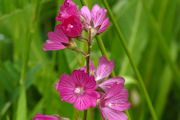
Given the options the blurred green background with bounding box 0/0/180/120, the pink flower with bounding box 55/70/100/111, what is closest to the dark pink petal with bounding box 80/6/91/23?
the pink flower with bounding box 55/70/100/111

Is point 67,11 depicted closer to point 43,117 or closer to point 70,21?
point 70,21

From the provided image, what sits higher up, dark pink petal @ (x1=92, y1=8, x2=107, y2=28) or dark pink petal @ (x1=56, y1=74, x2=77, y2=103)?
dark pink petal @ (x1=92, y1=8, x2=107, y2=28)

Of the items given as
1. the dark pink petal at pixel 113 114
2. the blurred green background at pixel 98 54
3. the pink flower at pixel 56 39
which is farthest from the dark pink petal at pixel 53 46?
the blurred green background at pixel 98 54

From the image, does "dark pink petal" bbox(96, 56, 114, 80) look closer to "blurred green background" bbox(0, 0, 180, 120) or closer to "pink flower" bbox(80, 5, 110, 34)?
"pink flower" bbox(80, 5, 110, 34)

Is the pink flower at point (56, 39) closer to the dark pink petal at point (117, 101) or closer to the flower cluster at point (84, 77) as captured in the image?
the flower cluster at point (84, 77)

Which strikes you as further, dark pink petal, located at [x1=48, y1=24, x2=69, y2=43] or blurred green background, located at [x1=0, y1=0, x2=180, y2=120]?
blurred green background, located at [x1=0, y1=0, x2=180, y2=120]

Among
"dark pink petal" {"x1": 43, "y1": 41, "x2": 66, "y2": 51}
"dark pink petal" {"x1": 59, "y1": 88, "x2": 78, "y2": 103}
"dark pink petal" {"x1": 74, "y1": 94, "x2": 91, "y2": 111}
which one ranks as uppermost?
"dark pink petal" {"x1": 43, "y1": 41, "x2": 66, "y2": 51}

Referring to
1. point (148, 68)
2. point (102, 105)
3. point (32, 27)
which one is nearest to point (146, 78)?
point (148, 68)
